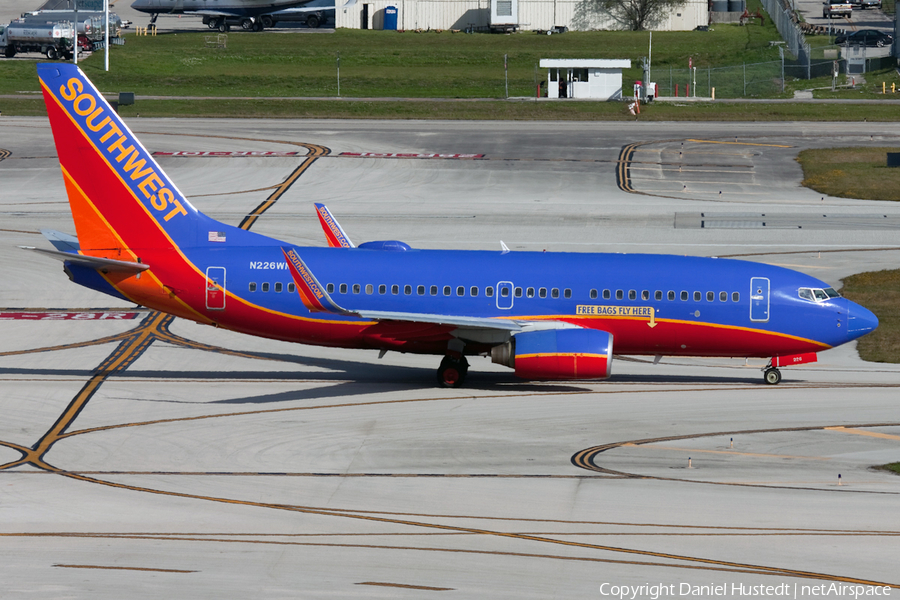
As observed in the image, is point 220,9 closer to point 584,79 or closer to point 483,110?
point 483,110

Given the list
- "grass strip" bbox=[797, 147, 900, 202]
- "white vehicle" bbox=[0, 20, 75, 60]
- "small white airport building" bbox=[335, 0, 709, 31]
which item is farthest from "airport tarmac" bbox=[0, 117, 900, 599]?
Answer: "small white airport building" bbox=[335, 0, 709, 31]

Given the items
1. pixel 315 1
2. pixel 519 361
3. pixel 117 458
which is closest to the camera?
pixel 117 458

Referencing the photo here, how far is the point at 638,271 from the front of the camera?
118ft

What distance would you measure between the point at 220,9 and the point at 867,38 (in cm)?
8036

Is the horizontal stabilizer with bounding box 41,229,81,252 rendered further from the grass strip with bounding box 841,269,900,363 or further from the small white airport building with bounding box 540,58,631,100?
the small white airport building with bounding box 540,58,631,100

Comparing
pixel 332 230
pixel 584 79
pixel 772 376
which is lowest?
pixel 772 376

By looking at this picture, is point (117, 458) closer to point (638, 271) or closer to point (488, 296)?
point (488, 296)

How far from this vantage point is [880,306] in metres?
45.7

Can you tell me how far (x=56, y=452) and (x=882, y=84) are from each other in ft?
328

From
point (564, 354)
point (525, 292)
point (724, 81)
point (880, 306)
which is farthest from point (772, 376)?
point (724, 81)

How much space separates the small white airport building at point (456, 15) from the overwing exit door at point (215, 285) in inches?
4572

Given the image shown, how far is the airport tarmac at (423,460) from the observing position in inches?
851

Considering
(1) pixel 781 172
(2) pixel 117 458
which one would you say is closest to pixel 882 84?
(1) pixel 781 172

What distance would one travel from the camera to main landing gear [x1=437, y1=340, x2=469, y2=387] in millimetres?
35938
